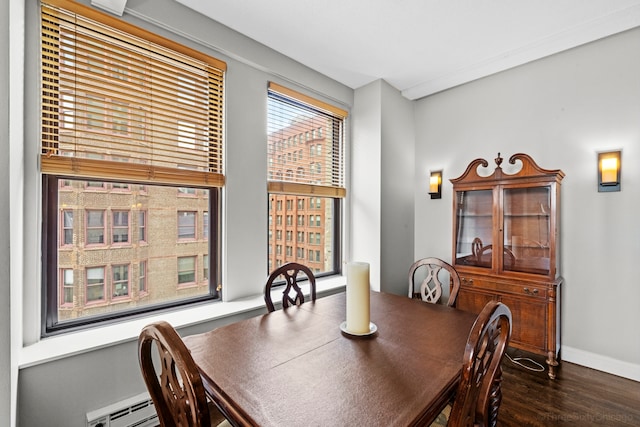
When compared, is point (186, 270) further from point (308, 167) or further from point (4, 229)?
point (308, 167)

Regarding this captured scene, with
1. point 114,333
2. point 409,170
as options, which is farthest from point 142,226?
point 409,170

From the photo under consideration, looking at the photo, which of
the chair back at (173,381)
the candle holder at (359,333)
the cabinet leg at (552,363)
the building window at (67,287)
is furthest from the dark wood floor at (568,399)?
the building window at (67,287)

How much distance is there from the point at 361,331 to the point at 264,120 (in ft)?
6.54

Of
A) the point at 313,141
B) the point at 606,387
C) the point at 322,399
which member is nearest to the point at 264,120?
the point at 313,141

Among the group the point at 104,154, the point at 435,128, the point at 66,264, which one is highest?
the point at 435,128

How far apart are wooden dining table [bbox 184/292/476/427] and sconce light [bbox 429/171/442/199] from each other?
1.92 metres

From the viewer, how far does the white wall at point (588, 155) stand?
239 centimetres

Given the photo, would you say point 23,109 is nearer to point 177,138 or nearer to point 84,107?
point 84,107

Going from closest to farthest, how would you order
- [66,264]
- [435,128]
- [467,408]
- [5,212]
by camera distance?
[467,408]
[5,212]
[66,264]
[435,128]

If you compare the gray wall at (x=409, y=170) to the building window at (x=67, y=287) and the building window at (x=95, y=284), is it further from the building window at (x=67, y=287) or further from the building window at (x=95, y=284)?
the building window at (x=95, y=284)

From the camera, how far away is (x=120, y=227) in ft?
A: 6.61

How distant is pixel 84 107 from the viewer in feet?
6.00

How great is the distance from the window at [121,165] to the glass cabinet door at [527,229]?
2597mm

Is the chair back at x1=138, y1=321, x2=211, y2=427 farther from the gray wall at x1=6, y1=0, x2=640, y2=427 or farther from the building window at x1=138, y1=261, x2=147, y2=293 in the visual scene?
the building window at x1=138, y1=261, x2=147, y2=293
